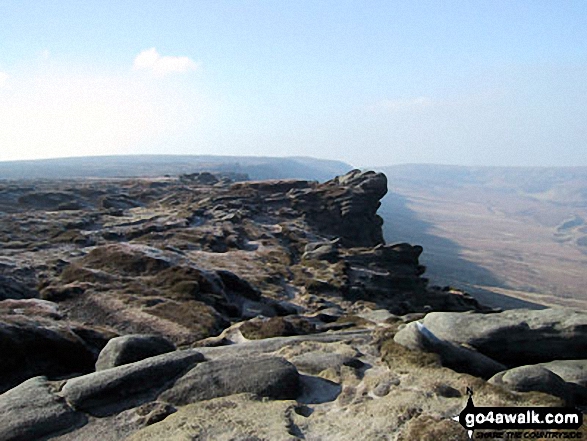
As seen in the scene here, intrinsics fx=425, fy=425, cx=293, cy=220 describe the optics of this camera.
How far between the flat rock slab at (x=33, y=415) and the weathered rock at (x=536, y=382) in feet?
50.7

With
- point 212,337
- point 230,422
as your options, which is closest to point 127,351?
point 230,422

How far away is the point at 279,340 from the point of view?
75.5 ft

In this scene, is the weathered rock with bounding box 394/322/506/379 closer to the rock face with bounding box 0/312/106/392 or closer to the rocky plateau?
the rocky plateau

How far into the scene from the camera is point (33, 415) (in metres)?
15.1

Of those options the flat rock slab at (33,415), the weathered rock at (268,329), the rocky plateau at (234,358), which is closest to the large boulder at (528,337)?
the rocky plateau at (234,358)

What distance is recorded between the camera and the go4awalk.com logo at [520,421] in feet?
40.4

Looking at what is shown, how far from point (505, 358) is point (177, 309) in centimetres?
2739

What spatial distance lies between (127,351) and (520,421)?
1643 cm

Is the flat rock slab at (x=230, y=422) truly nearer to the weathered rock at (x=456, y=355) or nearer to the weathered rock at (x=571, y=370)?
the weathered rock at (x=456, y=355)

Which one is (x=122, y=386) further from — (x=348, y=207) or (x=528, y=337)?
(x=348, y=207)

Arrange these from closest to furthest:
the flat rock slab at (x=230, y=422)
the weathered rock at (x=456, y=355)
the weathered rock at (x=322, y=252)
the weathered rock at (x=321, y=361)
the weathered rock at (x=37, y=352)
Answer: the flat rock slab at (x=230, y=422) < the weathered rock at (x=456, y=355) < the weathered rock at (x=321, y=361) < the weathered rock at (x=37, y=352) < the weathered rock at (x=322, y=252)

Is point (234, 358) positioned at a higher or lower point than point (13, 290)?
higher

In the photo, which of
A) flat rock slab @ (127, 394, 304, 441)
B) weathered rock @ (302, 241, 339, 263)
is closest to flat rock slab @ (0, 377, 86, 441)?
flat rock slab @ (127, 394, 304, 441)

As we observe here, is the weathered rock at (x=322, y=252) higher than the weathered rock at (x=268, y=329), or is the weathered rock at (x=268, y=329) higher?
the weathered rock at (x=268, y=329)
